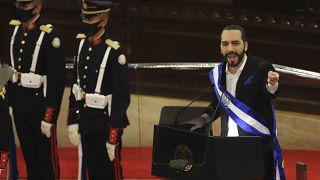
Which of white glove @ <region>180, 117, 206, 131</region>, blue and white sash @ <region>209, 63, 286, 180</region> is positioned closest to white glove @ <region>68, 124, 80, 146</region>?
white glove @ <region>180, 117, 206, 131</region>

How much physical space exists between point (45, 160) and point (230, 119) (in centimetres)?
149

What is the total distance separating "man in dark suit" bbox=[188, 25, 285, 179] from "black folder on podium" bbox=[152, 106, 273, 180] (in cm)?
19

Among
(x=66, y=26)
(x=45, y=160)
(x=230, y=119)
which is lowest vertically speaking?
(x=45, y=160)

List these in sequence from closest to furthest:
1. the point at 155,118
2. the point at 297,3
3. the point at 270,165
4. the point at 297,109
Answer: the point at 270,165, the point at 297,109, the point at 155,118, the point at 297,3

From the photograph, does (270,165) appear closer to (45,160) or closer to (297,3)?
(45,160)

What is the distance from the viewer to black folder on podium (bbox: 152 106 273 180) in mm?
3707

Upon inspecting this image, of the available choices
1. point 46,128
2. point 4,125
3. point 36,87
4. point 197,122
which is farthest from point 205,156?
point 36,87

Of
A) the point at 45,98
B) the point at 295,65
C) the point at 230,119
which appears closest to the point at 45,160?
the point at 45,98

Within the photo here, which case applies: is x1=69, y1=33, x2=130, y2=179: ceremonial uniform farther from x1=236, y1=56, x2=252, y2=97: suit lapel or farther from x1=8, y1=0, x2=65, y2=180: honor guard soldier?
x1=236, y1=56, x2=252, y2=97: suit lapel

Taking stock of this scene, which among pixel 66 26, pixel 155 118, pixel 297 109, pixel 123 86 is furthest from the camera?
pixel 66 26

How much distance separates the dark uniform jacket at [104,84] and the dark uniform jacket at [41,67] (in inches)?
8.0

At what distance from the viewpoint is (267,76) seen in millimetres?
4148

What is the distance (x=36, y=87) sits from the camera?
513cm

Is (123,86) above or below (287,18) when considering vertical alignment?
below
